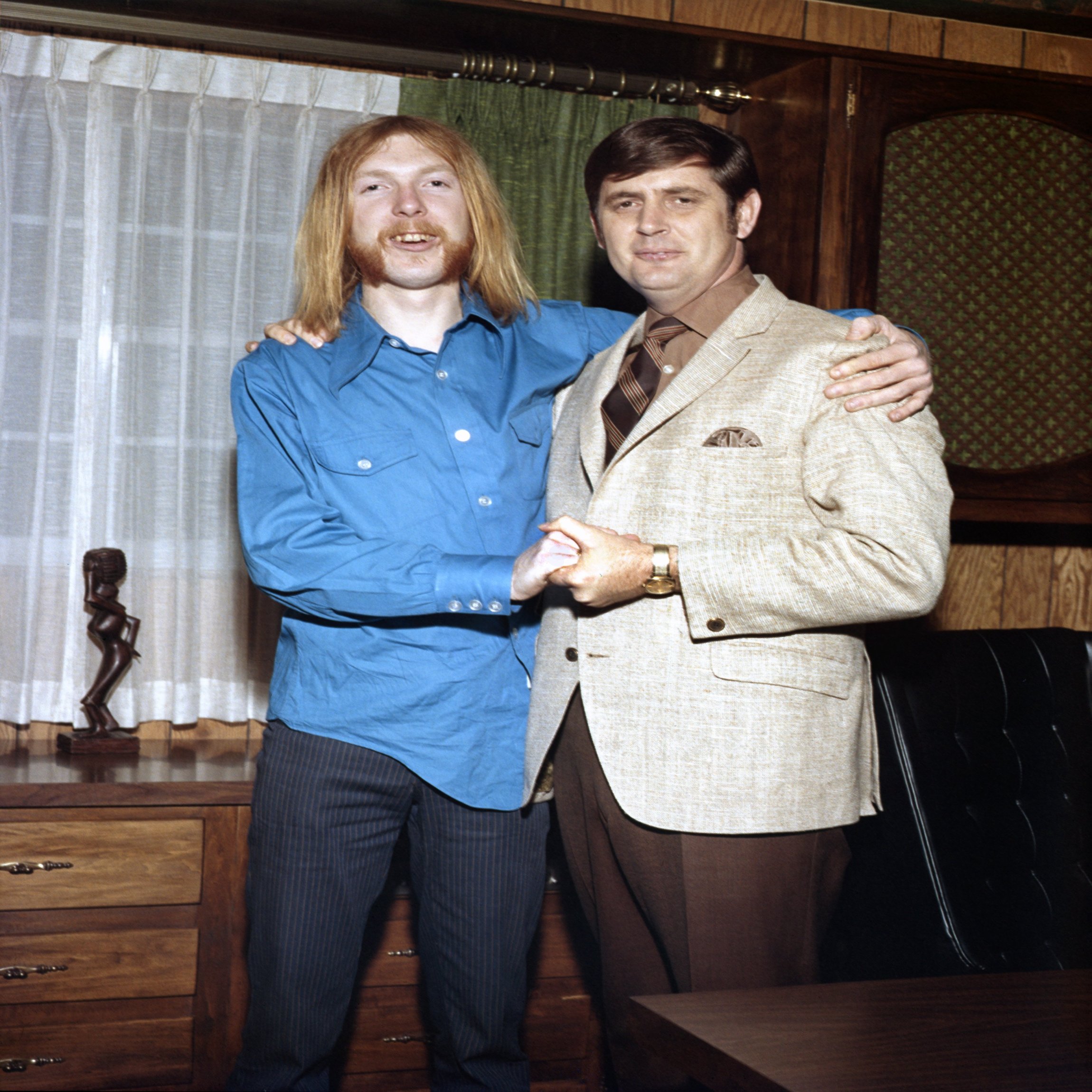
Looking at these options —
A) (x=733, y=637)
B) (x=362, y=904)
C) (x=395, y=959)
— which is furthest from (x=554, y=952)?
(x=733, y=637)

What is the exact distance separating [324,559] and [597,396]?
48cm

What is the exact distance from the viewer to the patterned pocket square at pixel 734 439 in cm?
162

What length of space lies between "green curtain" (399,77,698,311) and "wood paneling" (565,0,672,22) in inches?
7.3

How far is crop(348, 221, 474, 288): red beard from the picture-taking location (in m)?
1.88

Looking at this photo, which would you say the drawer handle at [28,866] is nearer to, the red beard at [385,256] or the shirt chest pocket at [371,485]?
the shirt chest pocket at [371,485]

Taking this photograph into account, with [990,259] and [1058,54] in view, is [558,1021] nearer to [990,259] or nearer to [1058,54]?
[990,259]

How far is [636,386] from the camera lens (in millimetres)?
1801

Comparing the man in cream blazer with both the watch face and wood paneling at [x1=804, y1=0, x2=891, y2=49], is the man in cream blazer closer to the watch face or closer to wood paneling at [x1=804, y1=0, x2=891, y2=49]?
the watch face

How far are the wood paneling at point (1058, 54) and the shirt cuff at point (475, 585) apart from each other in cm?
213

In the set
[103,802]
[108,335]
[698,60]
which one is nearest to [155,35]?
[108,335]

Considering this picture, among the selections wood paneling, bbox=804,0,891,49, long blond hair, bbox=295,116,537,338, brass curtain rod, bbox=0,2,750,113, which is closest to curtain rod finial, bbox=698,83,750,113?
brass curtain rod, bbox=0,2,750,113

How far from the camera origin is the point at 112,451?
2.63m

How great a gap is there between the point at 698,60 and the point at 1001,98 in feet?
2.14

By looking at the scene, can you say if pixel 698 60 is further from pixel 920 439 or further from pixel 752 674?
pixel 752 674
